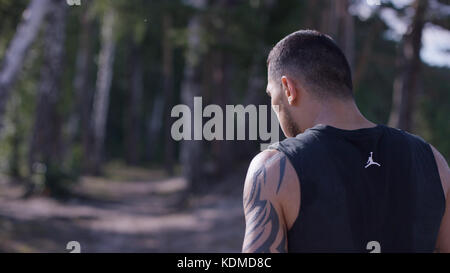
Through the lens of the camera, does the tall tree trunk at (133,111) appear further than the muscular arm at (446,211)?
Yes

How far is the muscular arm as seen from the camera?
212 centimetres

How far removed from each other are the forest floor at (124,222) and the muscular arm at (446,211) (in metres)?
8.48

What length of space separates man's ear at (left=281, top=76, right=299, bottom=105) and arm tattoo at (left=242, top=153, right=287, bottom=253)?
1.09 feet

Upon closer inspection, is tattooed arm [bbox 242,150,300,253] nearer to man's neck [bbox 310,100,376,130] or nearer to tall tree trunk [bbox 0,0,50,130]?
man's neck [bbox 310,100,376,130]

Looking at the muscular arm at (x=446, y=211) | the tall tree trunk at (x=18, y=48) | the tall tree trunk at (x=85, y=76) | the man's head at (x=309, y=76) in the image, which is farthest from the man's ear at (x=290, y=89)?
the tall tree trunk at (x=85, y=76)

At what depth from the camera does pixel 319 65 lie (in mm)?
2152

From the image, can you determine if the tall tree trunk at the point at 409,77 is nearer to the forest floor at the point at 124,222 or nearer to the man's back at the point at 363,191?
the forest floor at the point at 124,222

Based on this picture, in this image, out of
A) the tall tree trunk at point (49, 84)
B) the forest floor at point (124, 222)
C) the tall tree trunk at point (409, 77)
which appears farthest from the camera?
the tall tree trunk at point (49, 84)

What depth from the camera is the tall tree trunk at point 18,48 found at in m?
8.56

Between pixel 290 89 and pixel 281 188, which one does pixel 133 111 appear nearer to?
pixel 290 89

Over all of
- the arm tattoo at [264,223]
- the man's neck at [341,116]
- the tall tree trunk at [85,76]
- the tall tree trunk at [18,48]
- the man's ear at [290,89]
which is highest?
the tall tree trunk at [85,76]

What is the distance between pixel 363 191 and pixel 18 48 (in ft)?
26.3
